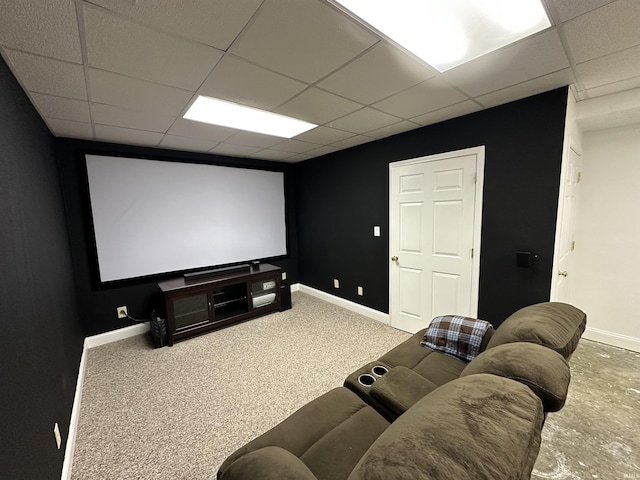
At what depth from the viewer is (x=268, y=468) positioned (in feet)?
2.74

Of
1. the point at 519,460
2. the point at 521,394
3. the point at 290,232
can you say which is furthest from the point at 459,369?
the point at 290,232

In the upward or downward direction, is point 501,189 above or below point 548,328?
above

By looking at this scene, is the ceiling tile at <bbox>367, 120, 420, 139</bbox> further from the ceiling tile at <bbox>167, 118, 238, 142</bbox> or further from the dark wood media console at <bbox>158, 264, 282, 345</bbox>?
the dark wood media console at <bbox>158, 264, 282, 345</bbox>

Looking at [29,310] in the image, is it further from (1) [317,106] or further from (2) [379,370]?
(1) [317,106]

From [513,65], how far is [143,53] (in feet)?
7.23

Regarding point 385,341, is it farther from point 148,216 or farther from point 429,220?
point 148,216

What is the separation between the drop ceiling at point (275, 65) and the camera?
1.17 metres

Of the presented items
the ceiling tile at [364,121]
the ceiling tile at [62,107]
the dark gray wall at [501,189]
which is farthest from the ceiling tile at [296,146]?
the ceiling tile at [62,107]

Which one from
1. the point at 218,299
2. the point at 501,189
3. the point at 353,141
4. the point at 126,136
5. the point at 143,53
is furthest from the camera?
the point at 218,299

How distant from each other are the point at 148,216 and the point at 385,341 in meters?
3.31

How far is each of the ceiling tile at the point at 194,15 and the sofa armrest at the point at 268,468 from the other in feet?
5.73

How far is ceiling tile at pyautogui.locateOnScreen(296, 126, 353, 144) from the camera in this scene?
9.44ft

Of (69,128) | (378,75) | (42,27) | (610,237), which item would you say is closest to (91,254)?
(69,128)

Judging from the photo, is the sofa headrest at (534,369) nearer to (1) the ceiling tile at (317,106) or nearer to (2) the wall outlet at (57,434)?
(1) the ceiling tile at (317,106)
